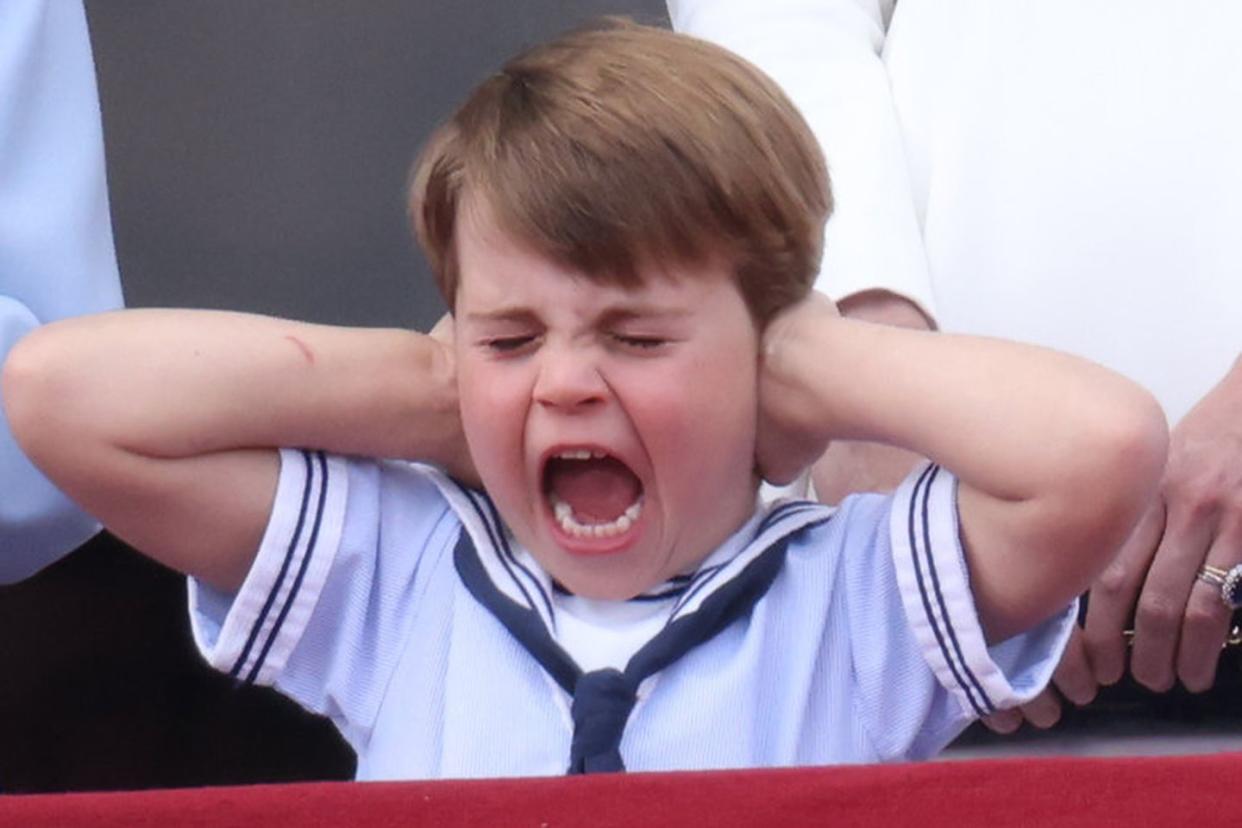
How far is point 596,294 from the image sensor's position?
966mm

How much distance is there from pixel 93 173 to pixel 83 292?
3.8 inches

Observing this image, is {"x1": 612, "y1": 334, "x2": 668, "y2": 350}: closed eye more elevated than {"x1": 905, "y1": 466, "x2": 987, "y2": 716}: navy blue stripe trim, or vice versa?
{"x1": 612, "y1": 334, "x2": 668, "y2": 350}: closed eye

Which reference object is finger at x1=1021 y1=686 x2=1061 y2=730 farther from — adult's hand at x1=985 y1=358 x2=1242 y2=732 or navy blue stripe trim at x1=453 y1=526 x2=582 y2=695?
navy blue stripe trim at x1=453 y1=526 x2=582 y2=695

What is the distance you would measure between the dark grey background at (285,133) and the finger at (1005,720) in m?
0.66

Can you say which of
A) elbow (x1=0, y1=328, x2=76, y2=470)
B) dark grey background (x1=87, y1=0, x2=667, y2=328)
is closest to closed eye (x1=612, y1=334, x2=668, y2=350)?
elbow (x1=0, y1=328, x2=76, y2=470)

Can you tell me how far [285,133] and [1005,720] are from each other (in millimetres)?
891

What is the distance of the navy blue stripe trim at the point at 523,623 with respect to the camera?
3.32 feet

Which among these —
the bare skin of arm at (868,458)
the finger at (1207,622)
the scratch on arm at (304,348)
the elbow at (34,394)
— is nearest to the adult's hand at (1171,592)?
the finger at (1207,622)

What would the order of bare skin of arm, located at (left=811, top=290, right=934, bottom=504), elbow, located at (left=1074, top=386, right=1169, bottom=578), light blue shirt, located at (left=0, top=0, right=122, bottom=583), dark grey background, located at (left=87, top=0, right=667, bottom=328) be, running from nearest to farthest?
elbow, located at (left=1074, top=386, right=1169, bottom=578) → light blue shirt, located at (left=0, top=0, right=122, bottom=583) → bare skin of arm, located at (left=811, top=290, right=934, bottom=504) → dark grey background, located at (left=87, top=0, right=667, bottom=328)

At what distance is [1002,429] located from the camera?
963mm

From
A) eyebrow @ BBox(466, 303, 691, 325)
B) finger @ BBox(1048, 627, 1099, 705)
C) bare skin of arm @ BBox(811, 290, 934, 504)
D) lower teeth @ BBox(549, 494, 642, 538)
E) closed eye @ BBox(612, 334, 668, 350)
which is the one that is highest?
eyebrow @ BBox(466, 303, 691, 325)

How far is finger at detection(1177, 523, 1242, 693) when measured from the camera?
3.89 ft

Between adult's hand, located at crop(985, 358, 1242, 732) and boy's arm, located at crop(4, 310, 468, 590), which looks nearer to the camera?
boy's arm, located at crop(4, 310, 468, 590)

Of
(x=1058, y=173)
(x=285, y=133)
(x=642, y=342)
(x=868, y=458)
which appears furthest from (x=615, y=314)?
(x=285, y=133)
